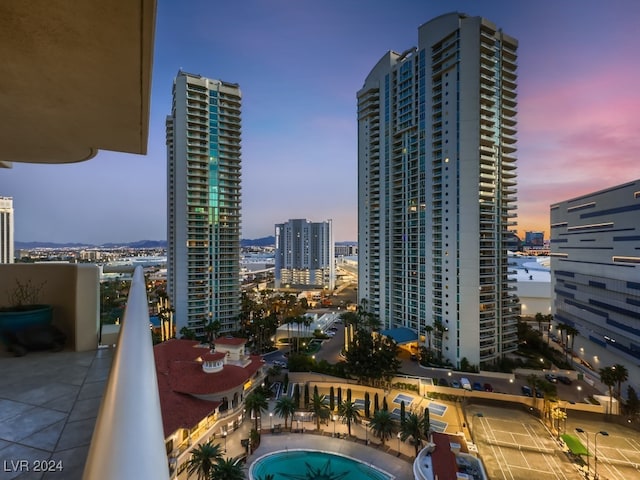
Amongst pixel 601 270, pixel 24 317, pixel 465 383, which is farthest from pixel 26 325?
pixel 601 270

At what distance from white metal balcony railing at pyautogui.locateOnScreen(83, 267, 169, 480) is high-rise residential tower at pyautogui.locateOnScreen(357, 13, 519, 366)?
2929 centimetres

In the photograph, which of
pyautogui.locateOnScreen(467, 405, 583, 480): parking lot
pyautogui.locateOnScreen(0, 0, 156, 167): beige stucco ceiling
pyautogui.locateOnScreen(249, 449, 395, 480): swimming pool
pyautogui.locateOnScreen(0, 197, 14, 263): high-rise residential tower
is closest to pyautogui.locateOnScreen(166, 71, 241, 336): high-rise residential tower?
pyautogui.locateOnScreen(0, 197, 14, 263): high-rise residential tower

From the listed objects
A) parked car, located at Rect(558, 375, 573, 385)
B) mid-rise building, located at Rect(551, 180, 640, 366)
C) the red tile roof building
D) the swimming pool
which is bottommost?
the swimming pool

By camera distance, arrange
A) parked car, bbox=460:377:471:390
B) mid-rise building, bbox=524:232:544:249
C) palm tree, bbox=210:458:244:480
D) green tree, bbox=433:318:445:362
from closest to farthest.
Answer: palm tree, bbox=210:458:244:480
parked car, bbox=460:377:471:390
green tree, bbox=433:318:445:362
mid-rise building, bbox=524:232:544:249

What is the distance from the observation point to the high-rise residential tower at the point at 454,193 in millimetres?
27141

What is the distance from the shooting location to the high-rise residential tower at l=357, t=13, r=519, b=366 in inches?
1069

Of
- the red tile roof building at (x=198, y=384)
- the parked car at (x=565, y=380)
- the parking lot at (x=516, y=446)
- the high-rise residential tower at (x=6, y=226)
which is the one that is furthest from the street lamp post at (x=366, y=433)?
the high-rise residential tower at (x=6, y=226)

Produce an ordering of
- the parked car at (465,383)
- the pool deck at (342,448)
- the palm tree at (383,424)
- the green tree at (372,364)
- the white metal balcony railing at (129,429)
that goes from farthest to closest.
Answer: the green tree at (372,364)
the parked car at (465,383)
the palm tree at (383,424)
the pool deck at (342,448)
the white metal balcony railing at (129,429)

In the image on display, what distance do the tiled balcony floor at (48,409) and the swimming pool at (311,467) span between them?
49.7ft

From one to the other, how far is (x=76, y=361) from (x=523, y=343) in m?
36.6

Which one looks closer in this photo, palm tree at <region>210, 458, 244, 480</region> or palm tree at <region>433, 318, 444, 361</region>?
palm tree at <region>210, 458, 244, 480</region>

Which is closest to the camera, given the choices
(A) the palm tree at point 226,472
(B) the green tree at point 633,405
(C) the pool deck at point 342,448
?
(A) the palm tree at point 226,472

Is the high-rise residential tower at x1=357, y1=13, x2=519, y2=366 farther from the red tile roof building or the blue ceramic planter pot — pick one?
the blue ceramic planter pot

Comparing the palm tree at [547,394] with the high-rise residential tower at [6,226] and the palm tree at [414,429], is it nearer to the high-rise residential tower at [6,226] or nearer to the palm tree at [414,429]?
the palm tree at [414,429]
